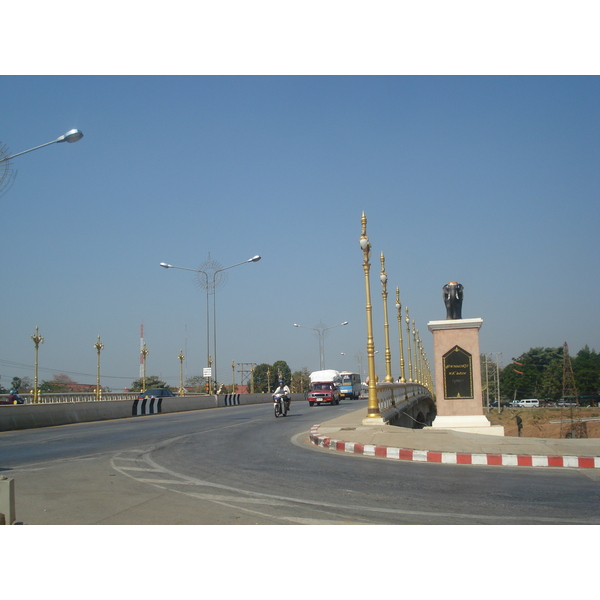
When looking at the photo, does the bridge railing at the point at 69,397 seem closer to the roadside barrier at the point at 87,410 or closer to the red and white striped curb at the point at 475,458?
the roadside barrier at the point at 87,410

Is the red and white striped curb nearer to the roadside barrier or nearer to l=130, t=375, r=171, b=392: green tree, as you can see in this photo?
the roadside barrier

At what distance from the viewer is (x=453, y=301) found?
20.6 m

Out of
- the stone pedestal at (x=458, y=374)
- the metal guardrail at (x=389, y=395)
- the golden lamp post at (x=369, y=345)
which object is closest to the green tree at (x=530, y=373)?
the metal guardrail at (x=389, y=395)

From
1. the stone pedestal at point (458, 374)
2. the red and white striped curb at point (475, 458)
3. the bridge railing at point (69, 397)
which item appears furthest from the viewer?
the bridge railing at point (69, 397)

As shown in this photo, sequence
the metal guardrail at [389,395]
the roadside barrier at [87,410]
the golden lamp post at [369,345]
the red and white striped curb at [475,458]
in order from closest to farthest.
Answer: the red and white striped curb at [475,458] < the golden lamp post at [369,345] < the metal guardrail at [389,395] < the roadside barrier at [87,410]

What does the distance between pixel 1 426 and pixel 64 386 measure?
7185 centimetres

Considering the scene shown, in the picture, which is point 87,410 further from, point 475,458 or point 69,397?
point 475,458

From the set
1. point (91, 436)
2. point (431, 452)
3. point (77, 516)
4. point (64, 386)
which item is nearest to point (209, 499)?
point (77, 516)

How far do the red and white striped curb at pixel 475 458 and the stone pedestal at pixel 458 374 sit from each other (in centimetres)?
829

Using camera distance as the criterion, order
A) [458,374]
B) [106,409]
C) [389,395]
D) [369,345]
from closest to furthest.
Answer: [369,345] < [458,374] < [389,395] < [106,409]

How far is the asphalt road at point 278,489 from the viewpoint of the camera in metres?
6.25

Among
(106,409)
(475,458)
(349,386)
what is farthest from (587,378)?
(475,458)

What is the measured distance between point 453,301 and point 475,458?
1083 cm

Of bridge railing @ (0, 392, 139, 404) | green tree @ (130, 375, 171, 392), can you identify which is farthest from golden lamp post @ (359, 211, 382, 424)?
green tree @ (130, 375, 171, 392)
